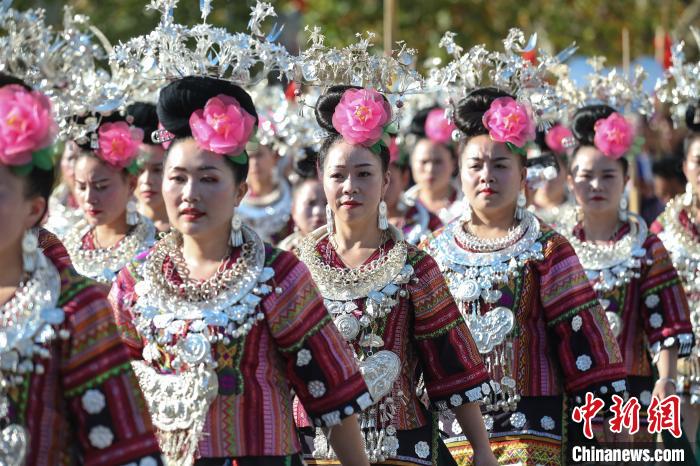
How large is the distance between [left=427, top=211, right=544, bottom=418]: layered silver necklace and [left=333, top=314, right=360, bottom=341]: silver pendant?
0.77 m

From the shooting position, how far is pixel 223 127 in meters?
4.02

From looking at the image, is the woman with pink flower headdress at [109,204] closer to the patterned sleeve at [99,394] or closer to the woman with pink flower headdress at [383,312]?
the woman with pink flower headdress at [383,312]

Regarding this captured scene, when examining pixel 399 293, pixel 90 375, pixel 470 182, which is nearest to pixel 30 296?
pixel 90 375

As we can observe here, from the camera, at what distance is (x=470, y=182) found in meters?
5.59

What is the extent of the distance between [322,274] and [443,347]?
52 cm

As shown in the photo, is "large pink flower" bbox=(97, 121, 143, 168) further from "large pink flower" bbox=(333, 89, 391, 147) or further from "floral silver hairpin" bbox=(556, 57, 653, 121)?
"floral silver hairpin" bbox=(556, 57, 653, 121)

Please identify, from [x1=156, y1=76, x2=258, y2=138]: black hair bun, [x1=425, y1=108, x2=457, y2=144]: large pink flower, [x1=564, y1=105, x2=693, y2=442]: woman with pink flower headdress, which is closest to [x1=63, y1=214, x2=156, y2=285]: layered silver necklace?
[x1=156, y1=76, x2=258, y2=138]: black hair bun

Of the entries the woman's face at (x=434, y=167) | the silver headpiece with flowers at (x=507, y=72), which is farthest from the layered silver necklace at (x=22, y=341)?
the woman's face at (x=434, y=167)

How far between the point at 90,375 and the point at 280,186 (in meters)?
6.89

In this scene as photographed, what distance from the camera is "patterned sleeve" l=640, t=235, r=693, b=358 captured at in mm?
6219

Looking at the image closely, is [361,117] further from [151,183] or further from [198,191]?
[151,183]

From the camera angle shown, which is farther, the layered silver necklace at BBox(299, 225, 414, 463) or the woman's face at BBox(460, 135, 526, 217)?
the woman's face at BBox(460, 135, 526, 217)

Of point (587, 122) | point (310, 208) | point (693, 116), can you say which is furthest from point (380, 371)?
point (310, 208)

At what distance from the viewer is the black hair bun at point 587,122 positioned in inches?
273
